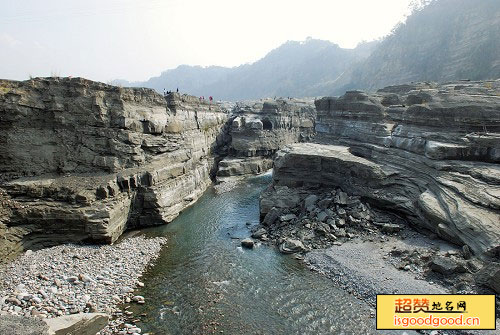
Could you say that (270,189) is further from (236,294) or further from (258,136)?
(258,136)

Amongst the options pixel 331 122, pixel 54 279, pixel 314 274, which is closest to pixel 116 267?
pixel 54 279

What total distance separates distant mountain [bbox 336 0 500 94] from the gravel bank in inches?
3191

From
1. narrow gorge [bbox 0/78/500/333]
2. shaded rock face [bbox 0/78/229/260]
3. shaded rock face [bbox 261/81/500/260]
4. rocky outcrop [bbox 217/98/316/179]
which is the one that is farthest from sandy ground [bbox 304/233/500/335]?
rocky outcrop [bbox 217/98/316/179]

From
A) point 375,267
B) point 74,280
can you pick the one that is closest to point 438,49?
point 375,267

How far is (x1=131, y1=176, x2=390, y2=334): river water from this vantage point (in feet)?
46.6

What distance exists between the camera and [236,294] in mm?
16547

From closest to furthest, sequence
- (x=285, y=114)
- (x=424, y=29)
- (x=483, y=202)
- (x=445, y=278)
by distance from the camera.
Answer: (x=445, y=278) < (x=483, y=202) < (x=285, y=114) < (x=424, y=29)

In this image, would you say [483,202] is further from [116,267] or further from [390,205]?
[116,267]

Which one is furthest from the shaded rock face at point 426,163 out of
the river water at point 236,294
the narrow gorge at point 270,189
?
the river water at point 236,294

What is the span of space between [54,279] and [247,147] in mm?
34494

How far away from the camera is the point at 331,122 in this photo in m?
39.9

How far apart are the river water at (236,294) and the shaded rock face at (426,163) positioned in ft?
26.9

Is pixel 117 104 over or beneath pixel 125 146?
over

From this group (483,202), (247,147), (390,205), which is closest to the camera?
(483,202)
